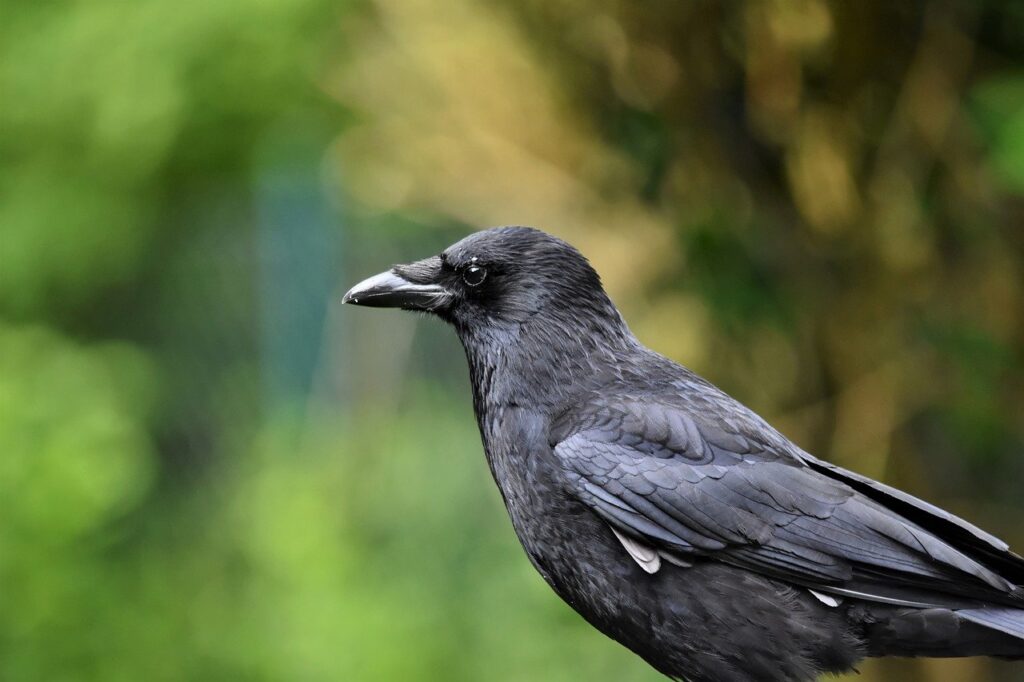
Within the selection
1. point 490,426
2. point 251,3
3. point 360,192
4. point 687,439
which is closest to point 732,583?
point 687,439

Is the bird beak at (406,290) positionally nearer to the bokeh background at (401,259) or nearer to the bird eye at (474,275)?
the bird eye at (474,275)

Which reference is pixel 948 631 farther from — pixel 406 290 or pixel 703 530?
pixel 406 290

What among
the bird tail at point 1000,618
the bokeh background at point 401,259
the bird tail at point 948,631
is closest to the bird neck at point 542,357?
the bird tail at point 948,631

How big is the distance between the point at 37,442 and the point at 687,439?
4292 mm

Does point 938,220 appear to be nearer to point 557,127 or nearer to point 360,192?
point 557,127

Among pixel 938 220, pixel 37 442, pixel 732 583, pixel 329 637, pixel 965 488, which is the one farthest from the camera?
pixel 329 637

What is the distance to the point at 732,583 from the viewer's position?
7.73ft

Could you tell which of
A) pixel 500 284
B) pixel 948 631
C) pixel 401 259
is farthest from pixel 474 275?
pixel 401 259

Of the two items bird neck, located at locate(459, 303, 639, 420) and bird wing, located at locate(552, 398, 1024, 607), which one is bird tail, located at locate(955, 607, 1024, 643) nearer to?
bird wing, located at locate(552, 398, 1024, 607)

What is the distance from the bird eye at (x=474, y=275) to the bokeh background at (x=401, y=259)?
1.81 meters

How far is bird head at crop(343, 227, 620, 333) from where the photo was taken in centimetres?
267

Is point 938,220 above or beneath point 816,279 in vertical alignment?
above

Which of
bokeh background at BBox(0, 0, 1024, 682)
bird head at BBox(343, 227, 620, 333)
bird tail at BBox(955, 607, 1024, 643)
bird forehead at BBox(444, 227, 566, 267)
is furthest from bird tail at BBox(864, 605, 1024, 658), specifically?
bokeh background at BBox(0, 0, 1024, 682)

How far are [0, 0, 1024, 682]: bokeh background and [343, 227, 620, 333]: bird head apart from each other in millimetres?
1662
